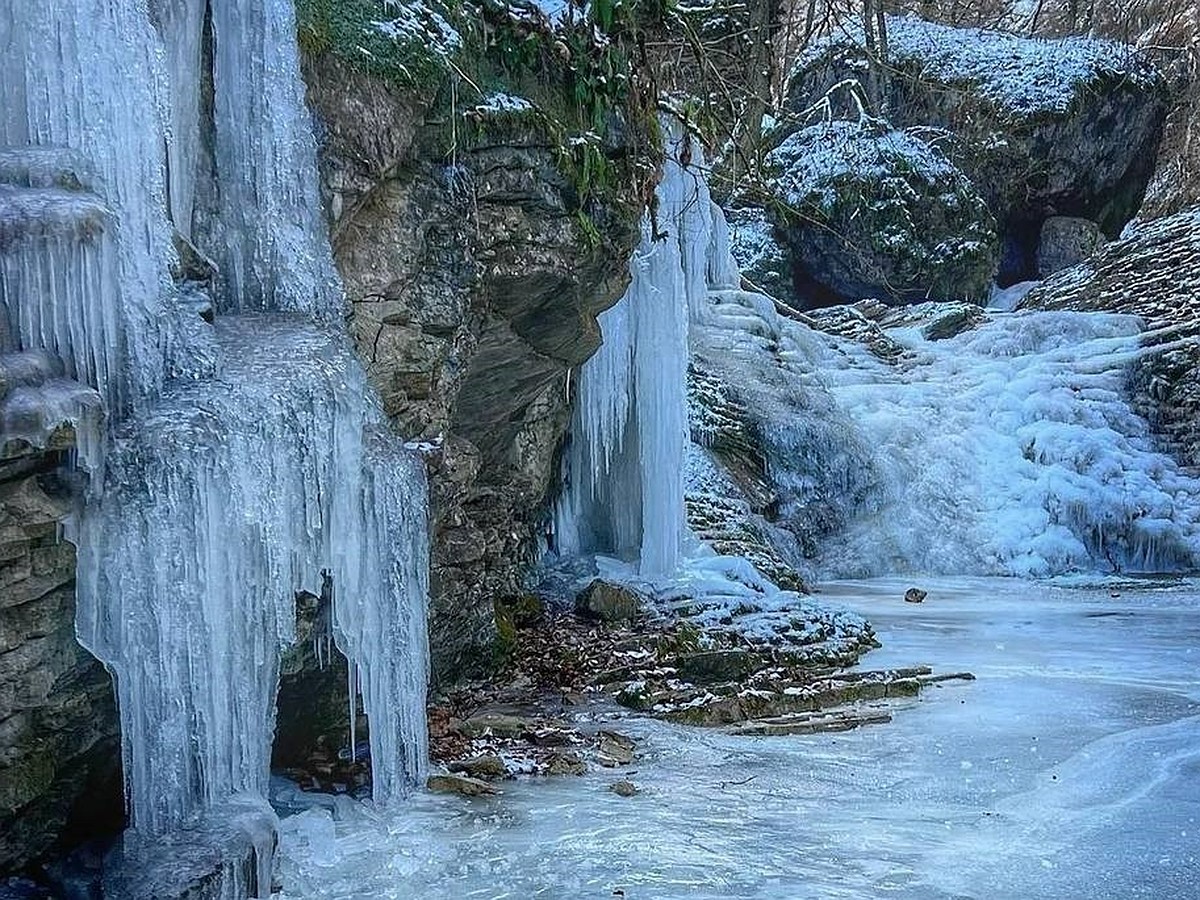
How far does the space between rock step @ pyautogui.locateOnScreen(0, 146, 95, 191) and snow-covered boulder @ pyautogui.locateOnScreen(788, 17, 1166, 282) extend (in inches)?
838

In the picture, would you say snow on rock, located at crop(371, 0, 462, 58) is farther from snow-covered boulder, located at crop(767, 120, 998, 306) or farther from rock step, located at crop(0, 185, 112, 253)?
snow-covered boulder, located at crop(767, 120, 998, 306)

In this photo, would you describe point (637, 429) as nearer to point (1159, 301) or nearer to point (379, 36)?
point (379, 36)

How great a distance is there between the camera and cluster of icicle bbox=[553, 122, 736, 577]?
9.58 m

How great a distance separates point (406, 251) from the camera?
563 centimetres

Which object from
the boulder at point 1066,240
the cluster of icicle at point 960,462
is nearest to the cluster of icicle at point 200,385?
the cluster of icicle at point 960,462

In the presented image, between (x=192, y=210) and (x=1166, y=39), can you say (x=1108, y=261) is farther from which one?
(x=192, y=210)

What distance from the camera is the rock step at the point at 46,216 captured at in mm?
3303

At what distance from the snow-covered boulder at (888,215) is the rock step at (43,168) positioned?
18.8 m

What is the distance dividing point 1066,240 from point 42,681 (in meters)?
24.8

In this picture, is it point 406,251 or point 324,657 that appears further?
point 406,251

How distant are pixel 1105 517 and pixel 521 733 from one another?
36.3 ft

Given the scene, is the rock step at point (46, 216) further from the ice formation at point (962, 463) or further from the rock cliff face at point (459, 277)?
the ice formation at point (962, 463)

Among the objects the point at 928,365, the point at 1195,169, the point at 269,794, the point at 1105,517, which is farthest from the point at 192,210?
the point at 1195,169

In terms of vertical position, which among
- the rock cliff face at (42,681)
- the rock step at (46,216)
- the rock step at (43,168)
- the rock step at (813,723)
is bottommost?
the rock step at (813,723)
